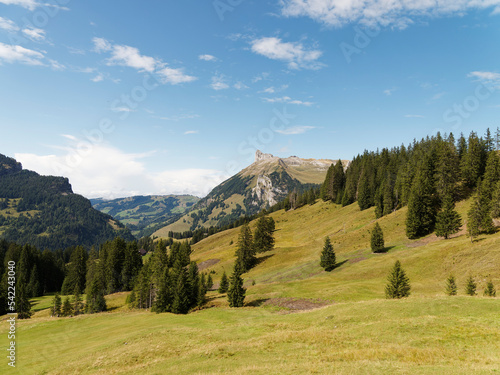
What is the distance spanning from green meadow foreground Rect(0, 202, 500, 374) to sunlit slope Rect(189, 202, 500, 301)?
0.29 meters

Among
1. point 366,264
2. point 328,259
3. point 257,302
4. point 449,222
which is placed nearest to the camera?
point 257,302

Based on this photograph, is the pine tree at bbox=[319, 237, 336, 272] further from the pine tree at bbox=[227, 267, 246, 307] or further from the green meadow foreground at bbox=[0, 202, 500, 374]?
the pine tree at bbox=[227, 267, 246, 307]

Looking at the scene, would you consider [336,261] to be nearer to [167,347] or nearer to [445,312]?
[445,312]

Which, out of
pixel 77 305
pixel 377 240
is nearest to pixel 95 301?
pixel 77 305

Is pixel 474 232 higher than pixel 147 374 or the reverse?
higher

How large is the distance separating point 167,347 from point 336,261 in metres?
53.0

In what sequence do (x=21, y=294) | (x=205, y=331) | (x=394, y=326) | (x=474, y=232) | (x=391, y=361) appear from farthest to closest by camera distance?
(x=21, y=294) → (x=474, y=232) → (x=205, y=331) → (x=394, y=326) → (x=391, y=361)

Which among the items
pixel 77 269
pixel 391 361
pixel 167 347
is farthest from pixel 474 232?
pixel 77 269

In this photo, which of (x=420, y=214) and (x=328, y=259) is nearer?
(x=328, y=259)

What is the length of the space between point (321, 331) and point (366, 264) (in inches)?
1581

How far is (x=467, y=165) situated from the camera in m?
81.9

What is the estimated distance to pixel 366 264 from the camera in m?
60.2

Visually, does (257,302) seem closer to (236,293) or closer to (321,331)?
(236,293)

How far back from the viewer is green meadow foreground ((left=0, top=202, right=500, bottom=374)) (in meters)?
17.4
